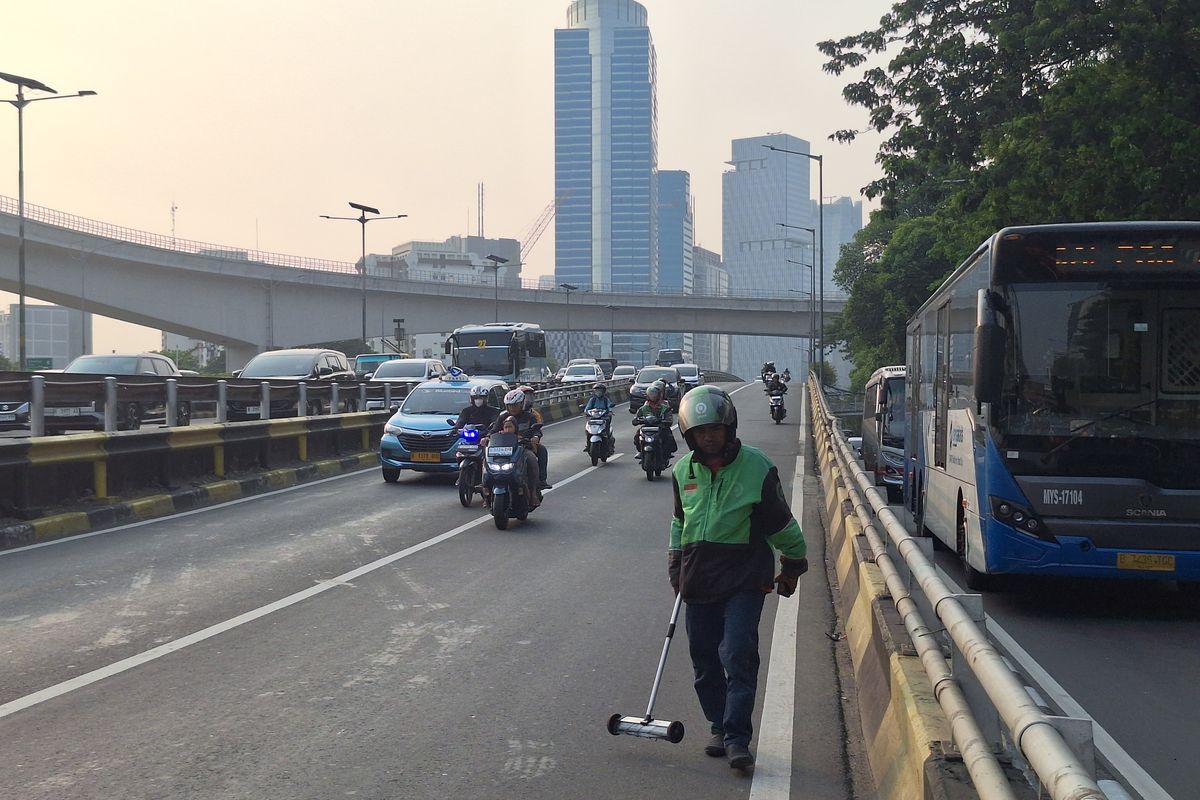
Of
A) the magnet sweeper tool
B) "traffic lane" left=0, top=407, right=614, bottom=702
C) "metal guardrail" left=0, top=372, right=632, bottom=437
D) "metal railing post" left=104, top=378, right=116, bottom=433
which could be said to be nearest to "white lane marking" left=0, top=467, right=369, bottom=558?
"traffic lane" left=0, top=407, right=614, bottom=702

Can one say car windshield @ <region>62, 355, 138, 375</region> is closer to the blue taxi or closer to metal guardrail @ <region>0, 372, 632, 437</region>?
metal guardrail @ <region>0, 372, 632, 437</region>

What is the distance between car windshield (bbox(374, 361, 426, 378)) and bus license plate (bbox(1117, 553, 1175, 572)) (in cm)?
3052

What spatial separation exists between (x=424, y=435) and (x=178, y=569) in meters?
8.45

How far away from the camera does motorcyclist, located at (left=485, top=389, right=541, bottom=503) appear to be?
14.6 metres

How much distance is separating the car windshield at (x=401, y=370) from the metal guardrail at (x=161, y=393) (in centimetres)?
379

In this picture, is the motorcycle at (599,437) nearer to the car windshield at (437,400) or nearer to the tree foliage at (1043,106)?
the car windshield at (437,400)

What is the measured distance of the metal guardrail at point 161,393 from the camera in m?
19.3

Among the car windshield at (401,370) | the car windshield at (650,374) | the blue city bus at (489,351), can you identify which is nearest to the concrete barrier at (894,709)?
the car windshield at (401,370)

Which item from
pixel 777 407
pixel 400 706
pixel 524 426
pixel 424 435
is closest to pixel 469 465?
pixel 524 426

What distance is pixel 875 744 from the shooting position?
525 cm

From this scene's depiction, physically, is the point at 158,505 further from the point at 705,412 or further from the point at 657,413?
the point at 705,412

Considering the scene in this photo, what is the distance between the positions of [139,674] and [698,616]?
3.39 m

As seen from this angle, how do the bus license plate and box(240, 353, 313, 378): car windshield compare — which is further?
box(240, 353, 313, 378): car windshield

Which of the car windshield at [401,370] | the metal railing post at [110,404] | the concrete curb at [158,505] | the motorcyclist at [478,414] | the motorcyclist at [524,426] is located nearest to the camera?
the concrete curb at [158,505]
